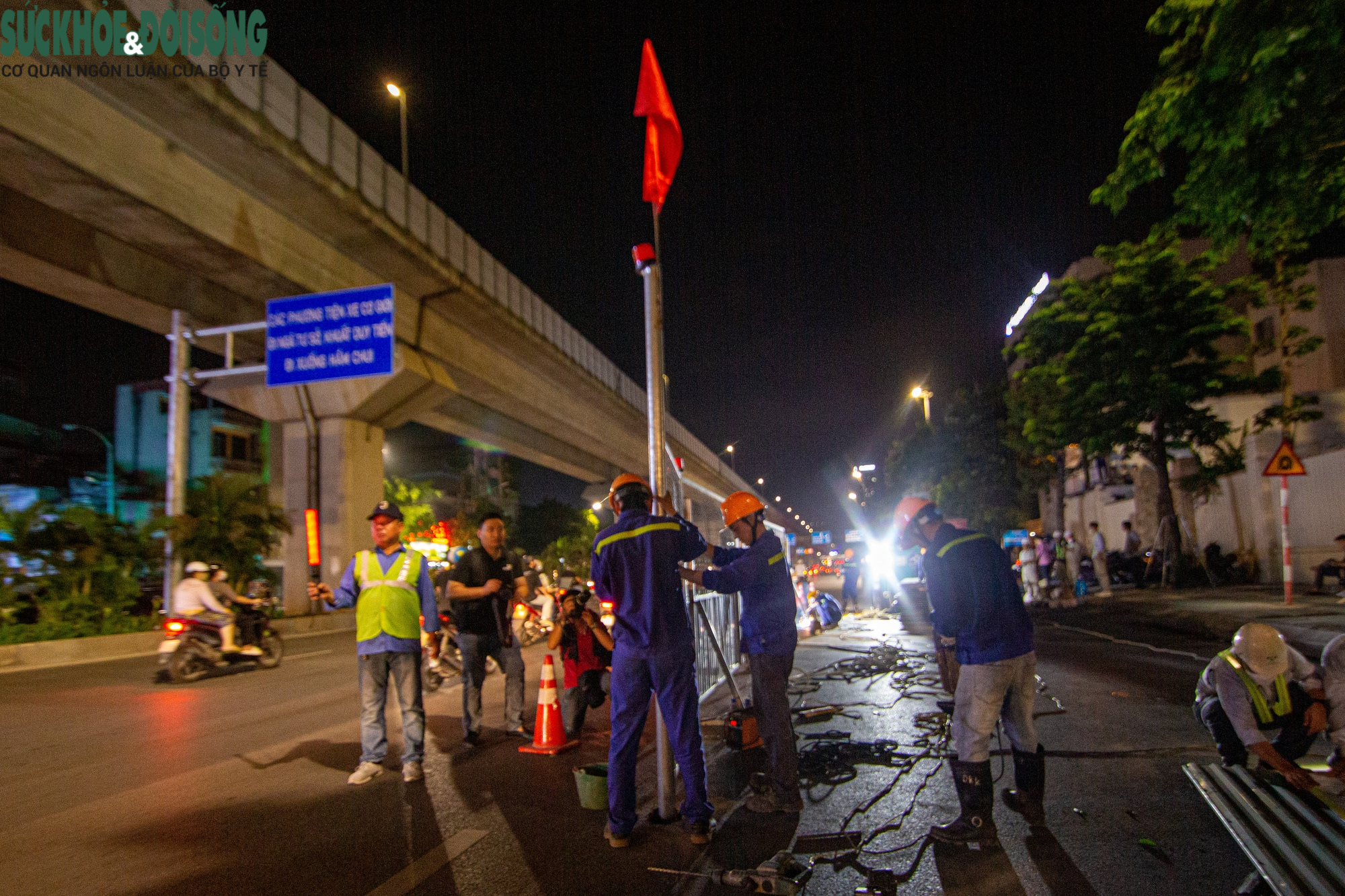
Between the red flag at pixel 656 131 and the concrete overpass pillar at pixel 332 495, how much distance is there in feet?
62.1

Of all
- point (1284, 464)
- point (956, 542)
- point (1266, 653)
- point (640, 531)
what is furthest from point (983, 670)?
point (1284, 464)

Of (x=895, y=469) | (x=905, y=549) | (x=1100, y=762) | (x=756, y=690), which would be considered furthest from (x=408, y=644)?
(x=895, y=469)

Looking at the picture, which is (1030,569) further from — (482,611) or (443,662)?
(482,611)

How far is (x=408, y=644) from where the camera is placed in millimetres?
5492

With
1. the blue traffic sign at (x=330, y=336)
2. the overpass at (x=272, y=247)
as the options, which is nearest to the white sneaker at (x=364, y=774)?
the overpass at (x=272, y=247)

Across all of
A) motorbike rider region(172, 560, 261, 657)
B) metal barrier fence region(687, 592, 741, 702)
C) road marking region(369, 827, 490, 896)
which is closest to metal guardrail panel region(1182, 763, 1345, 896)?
metal barrier fence region(687, 592, 741, 702)

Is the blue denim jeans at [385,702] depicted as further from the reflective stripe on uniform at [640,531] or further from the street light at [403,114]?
the street light at [403,114]

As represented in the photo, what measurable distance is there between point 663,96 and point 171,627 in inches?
397

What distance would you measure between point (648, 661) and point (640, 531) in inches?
27.1

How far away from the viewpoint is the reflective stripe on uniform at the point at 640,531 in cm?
431

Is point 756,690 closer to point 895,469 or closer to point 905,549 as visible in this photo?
point 905,549

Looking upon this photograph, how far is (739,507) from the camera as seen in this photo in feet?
16.5

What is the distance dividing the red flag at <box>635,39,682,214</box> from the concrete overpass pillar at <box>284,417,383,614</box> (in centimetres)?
1893

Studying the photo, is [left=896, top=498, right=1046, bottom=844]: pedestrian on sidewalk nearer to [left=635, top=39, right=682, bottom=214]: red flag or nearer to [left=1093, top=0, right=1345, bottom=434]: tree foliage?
[left=635, top=39, right=682, bottom=214]: red flag
